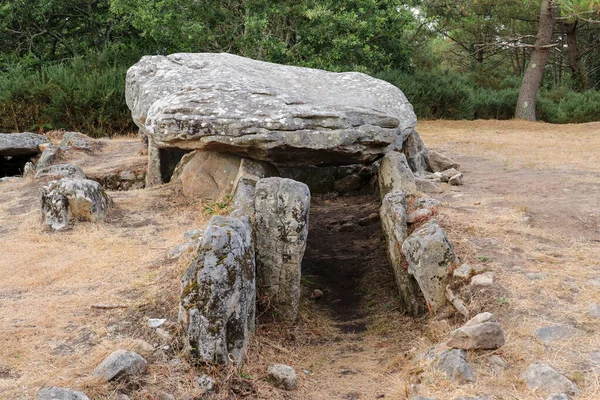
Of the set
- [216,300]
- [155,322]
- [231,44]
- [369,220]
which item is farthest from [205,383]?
[231,44]

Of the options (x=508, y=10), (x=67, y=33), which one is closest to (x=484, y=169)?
(x=508, y=10)

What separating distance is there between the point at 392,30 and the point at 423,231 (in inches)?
413

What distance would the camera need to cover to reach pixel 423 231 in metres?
6.05

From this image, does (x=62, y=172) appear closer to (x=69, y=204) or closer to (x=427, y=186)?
(x=69, y=204)

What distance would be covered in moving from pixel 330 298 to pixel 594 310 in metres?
2.92

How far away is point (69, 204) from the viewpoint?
7.39m

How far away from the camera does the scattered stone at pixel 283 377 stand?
196 inches

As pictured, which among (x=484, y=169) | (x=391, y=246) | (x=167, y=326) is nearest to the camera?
(x=167, y=326)

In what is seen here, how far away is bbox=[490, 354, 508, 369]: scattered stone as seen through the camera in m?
4.50

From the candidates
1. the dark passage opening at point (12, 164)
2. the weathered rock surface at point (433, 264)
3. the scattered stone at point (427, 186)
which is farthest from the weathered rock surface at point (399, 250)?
the dark passage opening at point (12, 164)

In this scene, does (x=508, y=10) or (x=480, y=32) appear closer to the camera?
(x=508, y=10)

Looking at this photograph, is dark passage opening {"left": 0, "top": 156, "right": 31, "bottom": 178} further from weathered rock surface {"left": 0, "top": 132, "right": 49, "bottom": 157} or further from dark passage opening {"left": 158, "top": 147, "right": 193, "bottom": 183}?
dark passage opening {"left": 158, "top": 147, "right": 193, "bottom": 183}

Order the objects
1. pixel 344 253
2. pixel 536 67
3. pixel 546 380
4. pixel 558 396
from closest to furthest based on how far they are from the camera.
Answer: pixel 558 396 < pixel 546 380 < pixel 344 253 < pixel 536 67

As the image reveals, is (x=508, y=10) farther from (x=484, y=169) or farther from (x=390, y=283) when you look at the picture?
(x=390, y=283)
